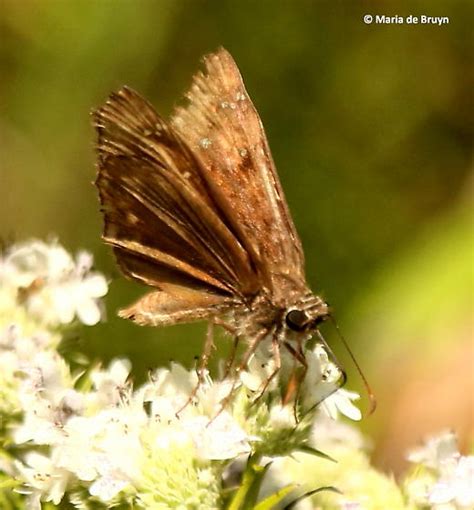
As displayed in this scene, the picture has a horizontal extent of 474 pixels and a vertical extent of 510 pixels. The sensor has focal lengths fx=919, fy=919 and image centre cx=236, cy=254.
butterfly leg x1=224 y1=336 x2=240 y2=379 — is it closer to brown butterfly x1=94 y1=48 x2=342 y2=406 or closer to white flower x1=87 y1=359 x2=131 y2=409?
brown butterfly x1=94 y1=48 x2=342 y2=406

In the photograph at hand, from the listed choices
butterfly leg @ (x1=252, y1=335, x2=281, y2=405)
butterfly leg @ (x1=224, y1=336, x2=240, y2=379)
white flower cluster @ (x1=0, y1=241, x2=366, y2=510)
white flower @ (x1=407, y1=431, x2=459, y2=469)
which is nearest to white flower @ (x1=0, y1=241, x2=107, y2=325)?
white flower cluster @ (x1=0, y1=241, x2=366, y2=510)

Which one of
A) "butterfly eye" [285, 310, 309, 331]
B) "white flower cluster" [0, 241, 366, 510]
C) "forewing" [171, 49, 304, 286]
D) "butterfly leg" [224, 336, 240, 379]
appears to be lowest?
"white flower cluster" [0, 241, 366, 510]

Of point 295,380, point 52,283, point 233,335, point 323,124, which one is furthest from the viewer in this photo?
point 323,124

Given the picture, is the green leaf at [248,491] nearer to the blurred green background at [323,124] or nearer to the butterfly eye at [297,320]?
the butterfly eye at [297,320]

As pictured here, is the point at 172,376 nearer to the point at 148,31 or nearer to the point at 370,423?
the point at 370,423

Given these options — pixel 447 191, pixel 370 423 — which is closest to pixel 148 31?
pixel 447 191

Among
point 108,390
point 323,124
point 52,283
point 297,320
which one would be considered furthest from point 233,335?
point 323,124

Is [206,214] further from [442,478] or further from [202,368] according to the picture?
[442,478]
